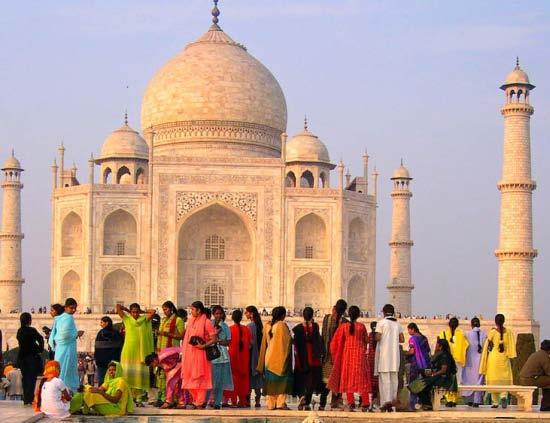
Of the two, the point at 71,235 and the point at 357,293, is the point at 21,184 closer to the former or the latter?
the point at 71,235

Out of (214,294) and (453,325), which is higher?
(214,294)

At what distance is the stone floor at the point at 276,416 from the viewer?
11.2 m

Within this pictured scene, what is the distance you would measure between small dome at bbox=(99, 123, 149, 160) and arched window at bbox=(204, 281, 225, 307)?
4470 mm

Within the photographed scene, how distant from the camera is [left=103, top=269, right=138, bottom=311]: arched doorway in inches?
1348

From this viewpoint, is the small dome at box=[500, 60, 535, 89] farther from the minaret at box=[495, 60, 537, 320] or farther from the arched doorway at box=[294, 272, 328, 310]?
the arched doorway at box=[294, 272, 328, 310]

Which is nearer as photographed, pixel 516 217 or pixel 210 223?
pixel 516 217

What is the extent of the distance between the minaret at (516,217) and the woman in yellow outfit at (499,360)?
17032 millimetres

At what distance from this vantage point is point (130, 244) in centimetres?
3466

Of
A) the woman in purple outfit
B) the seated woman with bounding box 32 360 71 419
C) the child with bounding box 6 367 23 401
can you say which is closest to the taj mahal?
the child with bounding box 6 367 23 401

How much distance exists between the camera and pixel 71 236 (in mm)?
35625

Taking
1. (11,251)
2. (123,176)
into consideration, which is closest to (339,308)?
(11,251)

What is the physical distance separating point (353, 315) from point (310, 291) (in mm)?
22784

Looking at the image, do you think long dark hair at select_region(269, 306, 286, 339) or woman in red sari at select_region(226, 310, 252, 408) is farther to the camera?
woman in red sari at select_region(226, 310, 252, 408)

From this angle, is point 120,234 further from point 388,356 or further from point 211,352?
point 388,356
